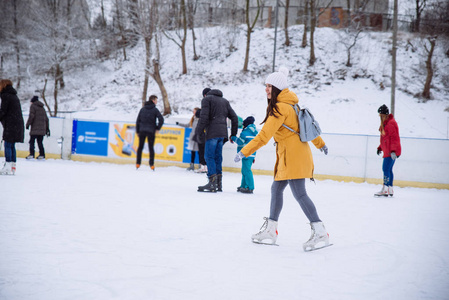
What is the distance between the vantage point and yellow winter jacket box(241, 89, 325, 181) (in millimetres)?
3693

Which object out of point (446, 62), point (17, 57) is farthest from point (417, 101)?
point (17, 57)

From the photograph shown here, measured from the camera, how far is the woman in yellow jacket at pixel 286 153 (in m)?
3.70

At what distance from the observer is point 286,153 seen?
3744 millimetres

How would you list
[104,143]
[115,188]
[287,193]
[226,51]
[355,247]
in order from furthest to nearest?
[226,51] < [104,143] < [287,193] < [115,188] < [355,247]

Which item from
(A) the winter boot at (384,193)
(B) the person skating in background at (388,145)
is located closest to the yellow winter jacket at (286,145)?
(B) the person skating in background at (388,145)

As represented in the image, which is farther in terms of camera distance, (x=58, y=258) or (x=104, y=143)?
(x=104, y=143)

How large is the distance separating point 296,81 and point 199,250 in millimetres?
24228

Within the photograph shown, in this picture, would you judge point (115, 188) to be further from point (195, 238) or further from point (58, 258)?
point (58, 258)

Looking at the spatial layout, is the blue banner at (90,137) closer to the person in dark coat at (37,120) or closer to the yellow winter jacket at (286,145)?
the person in dark coat at (37,120)

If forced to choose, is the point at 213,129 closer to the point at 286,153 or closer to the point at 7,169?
the point at 286,153

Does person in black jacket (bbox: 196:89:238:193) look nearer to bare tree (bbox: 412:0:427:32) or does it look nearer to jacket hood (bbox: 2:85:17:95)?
jacket hood (bbox: 2:85:17:95)

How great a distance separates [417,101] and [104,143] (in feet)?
58.6

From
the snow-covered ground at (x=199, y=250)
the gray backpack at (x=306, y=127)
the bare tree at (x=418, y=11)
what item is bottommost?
the snow-covered ground at (x=199, y=250)

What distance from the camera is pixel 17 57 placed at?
106 ft
